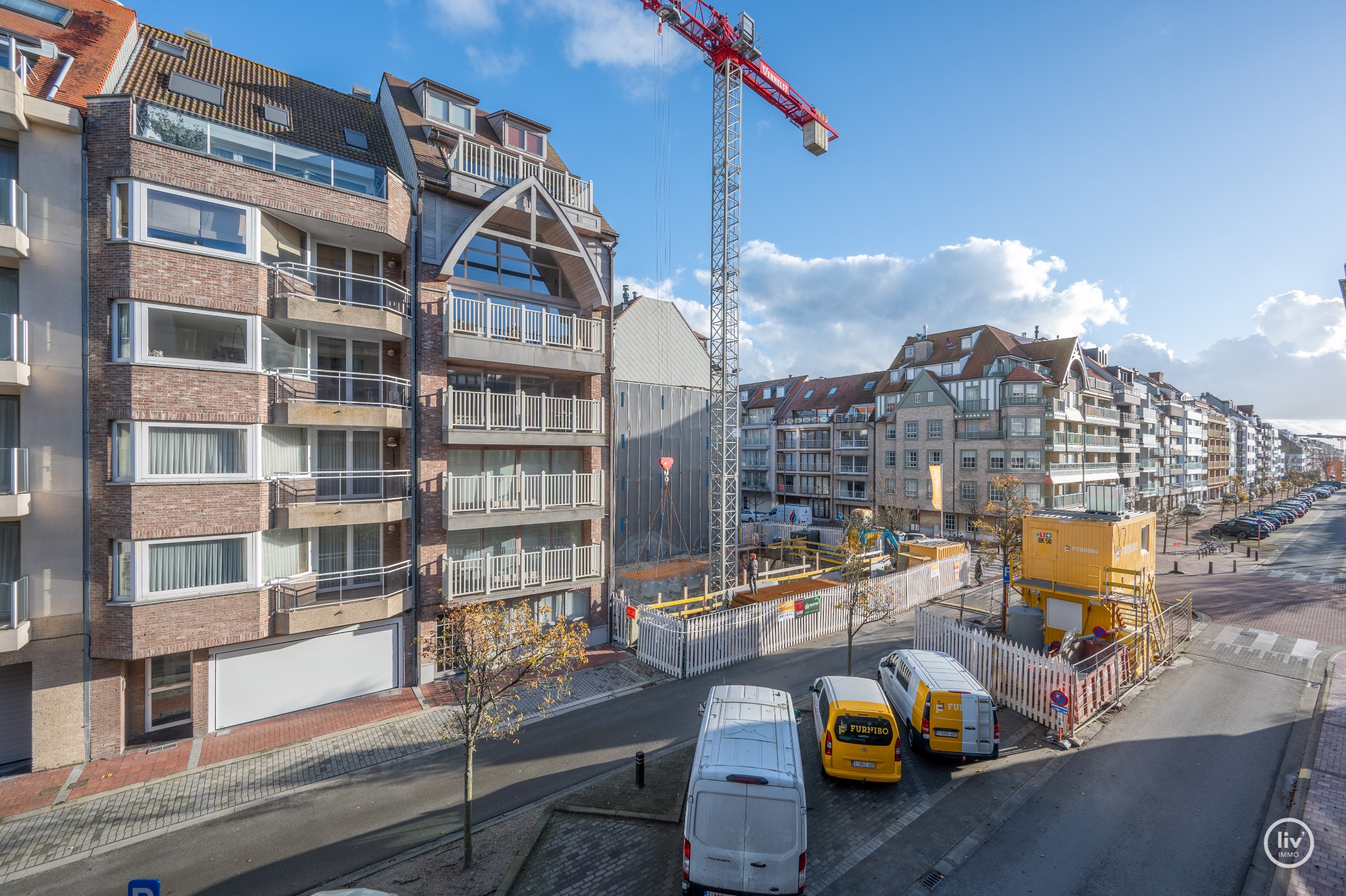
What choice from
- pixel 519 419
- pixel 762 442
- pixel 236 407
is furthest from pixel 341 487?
pixel 762 442

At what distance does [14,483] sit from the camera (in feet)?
35.6

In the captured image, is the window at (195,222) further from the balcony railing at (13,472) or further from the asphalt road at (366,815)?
the asphalt road at (366,815)

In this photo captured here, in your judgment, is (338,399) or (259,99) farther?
(259,99)

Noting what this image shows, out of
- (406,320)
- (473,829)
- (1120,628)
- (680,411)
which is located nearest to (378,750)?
(473,829)

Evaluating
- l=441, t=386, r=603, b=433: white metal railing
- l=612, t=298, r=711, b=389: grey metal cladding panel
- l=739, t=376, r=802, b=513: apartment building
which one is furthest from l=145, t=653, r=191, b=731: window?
l=739, t=376, r=802, b=513: apartment building

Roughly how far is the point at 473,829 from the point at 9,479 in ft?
36.6

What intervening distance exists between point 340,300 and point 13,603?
8.78 m

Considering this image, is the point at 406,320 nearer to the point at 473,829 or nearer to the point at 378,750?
the point at 378,750

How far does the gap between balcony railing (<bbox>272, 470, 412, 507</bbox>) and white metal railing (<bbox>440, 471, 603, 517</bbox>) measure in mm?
1181

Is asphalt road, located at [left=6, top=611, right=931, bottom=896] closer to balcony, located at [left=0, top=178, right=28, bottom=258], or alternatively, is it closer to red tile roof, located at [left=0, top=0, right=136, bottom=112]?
balcony, located at [left=0, top=178, right=28, bottom=258]

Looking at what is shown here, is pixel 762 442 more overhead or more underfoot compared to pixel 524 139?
more underfoot

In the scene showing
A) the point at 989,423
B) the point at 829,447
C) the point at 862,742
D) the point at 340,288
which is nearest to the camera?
the point at 862,742

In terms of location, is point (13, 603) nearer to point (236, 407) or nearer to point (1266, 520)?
point (236, 407)

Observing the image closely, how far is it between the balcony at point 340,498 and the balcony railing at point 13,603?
406 cm
